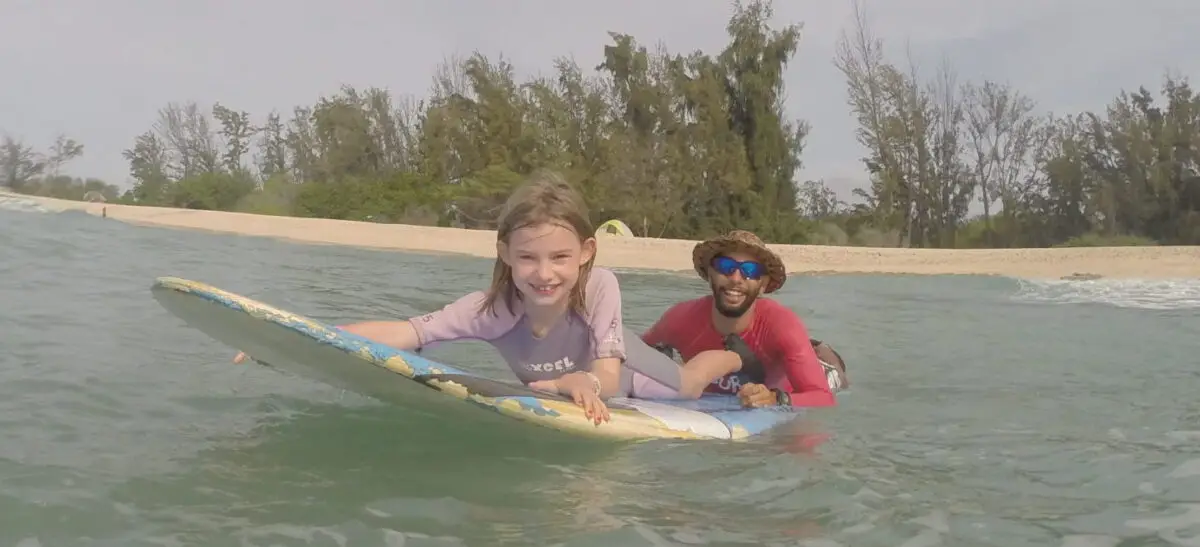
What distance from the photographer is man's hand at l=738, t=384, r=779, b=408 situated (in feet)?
12.2

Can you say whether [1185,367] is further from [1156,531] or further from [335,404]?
[335,404]

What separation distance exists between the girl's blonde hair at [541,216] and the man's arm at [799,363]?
3.19ft

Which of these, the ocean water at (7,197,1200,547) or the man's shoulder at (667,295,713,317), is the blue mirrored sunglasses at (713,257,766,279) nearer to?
the man's shoulder at (667,295,713,317)

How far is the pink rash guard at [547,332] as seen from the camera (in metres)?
3.31

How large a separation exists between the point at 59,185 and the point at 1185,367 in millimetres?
36726

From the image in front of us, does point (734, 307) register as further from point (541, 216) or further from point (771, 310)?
point (541, 216)

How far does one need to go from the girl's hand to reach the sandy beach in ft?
37.7

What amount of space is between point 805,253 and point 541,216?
14.3 meters

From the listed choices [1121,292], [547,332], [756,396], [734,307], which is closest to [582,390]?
[547,332]

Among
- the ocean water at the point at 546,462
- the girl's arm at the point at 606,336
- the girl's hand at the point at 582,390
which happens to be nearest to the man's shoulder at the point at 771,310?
the ocean water at the point at 546,462

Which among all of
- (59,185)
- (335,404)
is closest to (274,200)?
(59,185)

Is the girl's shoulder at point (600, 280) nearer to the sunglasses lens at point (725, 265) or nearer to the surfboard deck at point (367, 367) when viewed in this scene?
the surfboard deck at point (367, 367)

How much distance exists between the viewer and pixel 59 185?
3444 centimetres

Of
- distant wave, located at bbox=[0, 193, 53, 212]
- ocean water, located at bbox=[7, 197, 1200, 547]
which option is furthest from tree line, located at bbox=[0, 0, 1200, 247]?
ocean water, located at bbox=[7, 197, 1200, 547]
